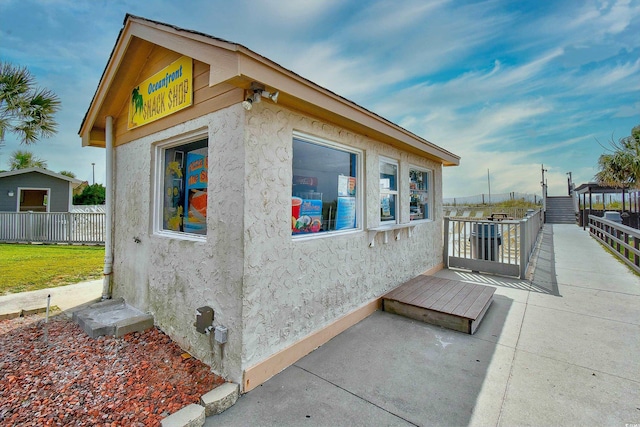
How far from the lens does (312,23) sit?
646 centimetres

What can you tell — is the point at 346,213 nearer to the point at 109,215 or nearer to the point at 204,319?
the point at 204,319

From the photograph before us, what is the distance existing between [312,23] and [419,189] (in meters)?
4.65

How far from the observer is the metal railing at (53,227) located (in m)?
12.1

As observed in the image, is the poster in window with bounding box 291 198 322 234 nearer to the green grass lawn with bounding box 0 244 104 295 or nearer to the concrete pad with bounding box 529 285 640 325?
the concrete pad with bounding box 529 285 640 325

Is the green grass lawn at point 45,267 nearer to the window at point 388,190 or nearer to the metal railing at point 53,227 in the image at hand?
the metal railing at point 53,227

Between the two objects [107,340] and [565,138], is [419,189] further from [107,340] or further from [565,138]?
[565,138]

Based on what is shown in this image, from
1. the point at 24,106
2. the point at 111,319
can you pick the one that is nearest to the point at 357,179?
the point at 111,319

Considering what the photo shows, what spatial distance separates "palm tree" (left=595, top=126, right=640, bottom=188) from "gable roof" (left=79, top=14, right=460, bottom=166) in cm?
1731

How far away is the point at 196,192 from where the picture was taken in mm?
3717

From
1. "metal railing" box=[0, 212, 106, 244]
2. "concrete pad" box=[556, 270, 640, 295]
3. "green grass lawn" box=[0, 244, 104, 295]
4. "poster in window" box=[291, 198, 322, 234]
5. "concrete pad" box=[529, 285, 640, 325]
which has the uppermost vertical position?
"poster in window" box=[291, 198, 322, 234]

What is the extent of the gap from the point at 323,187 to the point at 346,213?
23.9 inches

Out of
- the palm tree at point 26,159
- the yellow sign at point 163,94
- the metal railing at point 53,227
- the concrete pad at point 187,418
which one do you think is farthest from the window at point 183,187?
the palm tree at point 26,159

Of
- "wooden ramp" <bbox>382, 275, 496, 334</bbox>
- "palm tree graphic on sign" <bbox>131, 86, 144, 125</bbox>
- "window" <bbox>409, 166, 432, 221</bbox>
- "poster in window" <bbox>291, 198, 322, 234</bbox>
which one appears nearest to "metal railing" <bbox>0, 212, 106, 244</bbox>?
"palm tree graphic on sign" <bbox>131, 86, 144, 125</bbox>

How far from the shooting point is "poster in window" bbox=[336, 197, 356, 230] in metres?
4.12
